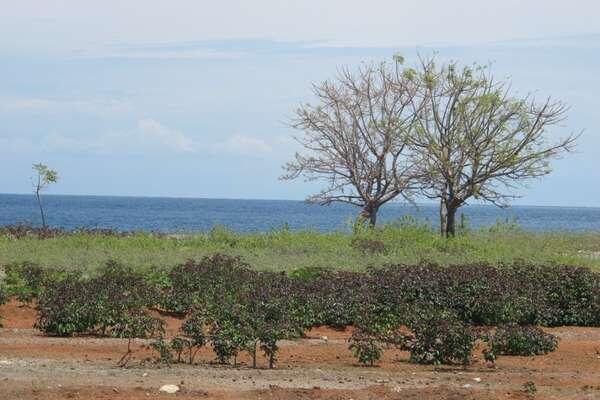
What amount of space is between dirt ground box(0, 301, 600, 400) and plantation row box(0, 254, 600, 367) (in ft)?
0.75

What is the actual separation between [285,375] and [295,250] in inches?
526

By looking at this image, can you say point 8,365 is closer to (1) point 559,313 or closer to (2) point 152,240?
(1) point 559,313

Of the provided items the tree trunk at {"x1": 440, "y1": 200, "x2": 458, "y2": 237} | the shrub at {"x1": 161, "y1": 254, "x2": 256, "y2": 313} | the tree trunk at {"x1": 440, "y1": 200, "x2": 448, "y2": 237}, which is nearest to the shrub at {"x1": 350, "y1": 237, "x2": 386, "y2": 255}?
the shrub at {"x1": 161, "y1": 254, "x2": 256, "y2": 313}

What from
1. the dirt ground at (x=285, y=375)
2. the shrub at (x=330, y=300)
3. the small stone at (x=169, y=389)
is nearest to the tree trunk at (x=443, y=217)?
the shrub at (x=330, y=300)

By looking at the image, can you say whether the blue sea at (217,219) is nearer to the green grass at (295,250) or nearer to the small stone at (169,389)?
the green grass at (295,250)

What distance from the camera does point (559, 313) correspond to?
15.6 m

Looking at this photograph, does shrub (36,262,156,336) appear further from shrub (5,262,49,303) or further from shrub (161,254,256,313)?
shrub (5,262,49,303)

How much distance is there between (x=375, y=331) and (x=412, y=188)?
67.2 feet

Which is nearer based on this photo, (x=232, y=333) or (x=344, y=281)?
(x=232, y=333)

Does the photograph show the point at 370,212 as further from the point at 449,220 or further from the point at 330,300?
the point at 330,300

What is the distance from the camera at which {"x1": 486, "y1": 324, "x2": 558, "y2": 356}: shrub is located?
12016mm

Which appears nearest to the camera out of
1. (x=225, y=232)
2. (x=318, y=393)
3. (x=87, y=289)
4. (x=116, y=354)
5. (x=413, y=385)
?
(x=318, y=393)

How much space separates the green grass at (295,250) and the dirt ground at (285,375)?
20.0ft

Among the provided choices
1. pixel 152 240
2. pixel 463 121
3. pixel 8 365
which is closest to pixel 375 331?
pixel 8 365
